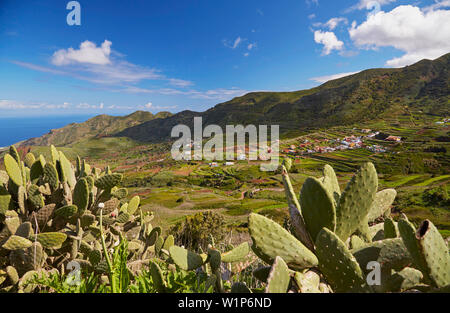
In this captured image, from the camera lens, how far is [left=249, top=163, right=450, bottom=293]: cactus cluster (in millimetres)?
951

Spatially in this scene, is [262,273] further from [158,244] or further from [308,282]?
[158,244]

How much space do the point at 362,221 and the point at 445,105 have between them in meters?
135

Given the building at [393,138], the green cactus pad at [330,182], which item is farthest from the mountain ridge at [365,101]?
the green cactus pad at [330,182]

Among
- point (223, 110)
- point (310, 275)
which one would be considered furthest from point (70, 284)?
point (223, 110)

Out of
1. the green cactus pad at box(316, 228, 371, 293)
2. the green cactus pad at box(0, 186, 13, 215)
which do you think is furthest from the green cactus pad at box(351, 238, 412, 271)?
the green cactus pad at box(0, 186, 13, 215)

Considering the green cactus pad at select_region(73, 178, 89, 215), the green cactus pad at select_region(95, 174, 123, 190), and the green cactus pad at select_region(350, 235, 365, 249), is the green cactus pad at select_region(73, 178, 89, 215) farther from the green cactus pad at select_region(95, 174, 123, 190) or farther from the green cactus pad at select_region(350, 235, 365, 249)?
the green cactus pad at select_region(350, 235, 365, 249)

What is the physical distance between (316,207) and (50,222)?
2159 mm

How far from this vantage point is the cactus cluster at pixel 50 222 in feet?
5.24

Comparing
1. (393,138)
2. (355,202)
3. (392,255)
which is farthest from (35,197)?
(393,138)

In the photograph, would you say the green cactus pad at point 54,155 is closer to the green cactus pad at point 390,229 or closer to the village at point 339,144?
the green cactus pad at point 390,229

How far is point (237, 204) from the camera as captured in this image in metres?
44.8

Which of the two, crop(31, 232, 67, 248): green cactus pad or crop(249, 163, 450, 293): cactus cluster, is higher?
crop(249, 163, 450, 293): cactus cluster

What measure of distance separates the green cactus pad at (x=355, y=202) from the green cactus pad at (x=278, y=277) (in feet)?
1.94

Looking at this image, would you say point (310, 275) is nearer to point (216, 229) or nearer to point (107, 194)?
point (107, 194)
